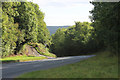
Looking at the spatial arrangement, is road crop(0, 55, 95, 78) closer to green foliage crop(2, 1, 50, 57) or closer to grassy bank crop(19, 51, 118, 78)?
grassy bank crop(19, 51, 118, 78)

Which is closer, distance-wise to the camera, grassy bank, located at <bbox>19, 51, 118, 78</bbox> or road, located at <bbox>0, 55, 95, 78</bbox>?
grassy bank, located at <bbox>19, 51, 118, 78</bbox>

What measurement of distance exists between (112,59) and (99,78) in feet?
21.0

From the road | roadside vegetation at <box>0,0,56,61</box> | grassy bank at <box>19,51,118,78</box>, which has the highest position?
roadside vegetation at <box>0,0,56,61</box>

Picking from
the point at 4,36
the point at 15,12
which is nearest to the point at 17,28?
the point at 15,12

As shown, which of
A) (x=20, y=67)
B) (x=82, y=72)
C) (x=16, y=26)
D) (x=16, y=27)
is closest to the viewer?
(x=82, y=72)

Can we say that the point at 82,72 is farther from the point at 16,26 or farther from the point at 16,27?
the point at 16,27

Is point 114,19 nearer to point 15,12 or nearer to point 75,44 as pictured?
point 15,12

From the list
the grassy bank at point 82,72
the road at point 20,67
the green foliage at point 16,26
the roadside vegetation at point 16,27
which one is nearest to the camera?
the grassy bank at point 82,72

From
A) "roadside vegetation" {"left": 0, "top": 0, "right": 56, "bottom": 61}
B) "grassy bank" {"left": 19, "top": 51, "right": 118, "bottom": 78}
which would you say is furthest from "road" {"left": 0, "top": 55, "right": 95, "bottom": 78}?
"roadside vegetation" {"left": 0, "top": 0, "right": 56, "bottom": 61}

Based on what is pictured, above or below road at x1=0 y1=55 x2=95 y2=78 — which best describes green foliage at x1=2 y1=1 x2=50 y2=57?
above

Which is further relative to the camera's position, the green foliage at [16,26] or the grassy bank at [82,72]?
the green foliage at [16,26]

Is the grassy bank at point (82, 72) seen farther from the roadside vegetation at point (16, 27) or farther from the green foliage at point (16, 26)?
the green foliage at point (16, 26)

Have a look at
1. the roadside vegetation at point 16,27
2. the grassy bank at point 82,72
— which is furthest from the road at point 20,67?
the roadside vegetation at point 16,27

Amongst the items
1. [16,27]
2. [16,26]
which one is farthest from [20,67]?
[16,27]
